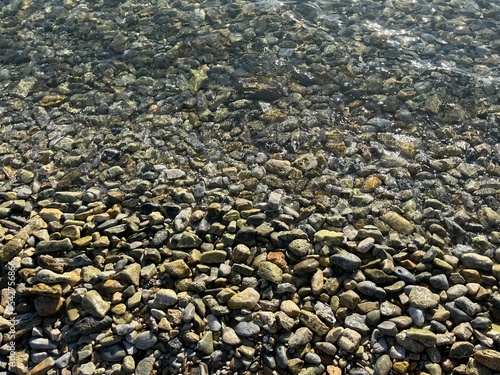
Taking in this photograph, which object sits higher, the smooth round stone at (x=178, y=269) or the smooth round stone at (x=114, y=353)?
the smooth round stone at (x=178, y=269)

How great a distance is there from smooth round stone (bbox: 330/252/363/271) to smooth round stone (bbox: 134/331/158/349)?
2.38 m

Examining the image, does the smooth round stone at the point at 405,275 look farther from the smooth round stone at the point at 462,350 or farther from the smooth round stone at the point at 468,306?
the smooth round stone at the point at 462,350

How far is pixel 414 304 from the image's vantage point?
5.29 m

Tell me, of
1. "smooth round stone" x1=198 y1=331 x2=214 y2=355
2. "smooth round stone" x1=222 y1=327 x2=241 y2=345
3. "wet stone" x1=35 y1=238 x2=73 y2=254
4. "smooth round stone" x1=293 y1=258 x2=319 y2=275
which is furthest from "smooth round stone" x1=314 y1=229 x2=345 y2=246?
"wet stone" x1=35 y1=238 x2=73 y2=254

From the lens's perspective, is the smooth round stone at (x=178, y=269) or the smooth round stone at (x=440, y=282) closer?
the smooth round stone at (x=440, y=282)

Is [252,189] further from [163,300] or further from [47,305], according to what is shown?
[47,305]

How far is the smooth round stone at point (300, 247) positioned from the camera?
5.89m

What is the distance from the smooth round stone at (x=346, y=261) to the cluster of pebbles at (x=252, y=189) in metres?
0.03

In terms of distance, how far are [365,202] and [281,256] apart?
65.3 inches

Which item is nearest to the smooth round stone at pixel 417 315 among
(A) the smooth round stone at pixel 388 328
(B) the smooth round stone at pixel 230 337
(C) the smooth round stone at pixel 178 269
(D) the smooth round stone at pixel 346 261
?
(A) the smooth round stone at pixel 388 328

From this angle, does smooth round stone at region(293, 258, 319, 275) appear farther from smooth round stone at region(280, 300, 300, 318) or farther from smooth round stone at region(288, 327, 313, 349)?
smooth round stone at region(288, 327, 313, 349)

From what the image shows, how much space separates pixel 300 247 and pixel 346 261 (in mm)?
611

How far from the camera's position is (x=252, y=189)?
22.9ft

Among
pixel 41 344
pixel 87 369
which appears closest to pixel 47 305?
pixel 41 344
